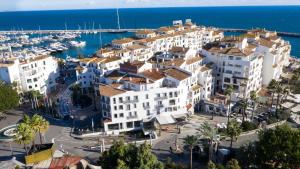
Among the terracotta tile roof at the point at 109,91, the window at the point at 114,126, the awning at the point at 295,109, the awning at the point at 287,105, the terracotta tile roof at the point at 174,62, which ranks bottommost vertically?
the window at the point at 114,126

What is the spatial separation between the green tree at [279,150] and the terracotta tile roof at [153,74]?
108 feet

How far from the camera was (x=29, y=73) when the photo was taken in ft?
340

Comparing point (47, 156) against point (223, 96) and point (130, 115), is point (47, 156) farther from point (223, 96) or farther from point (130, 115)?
point (223, 96)

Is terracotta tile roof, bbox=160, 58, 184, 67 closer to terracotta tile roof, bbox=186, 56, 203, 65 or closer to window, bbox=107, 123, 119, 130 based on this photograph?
terracotta tile roof, bbox=186, 56, 203, 65

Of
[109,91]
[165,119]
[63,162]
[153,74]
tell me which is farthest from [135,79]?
[63,162]

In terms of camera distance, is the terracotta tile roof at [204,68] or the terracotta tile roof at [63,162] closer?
the terracotta tile roof at [63,162]

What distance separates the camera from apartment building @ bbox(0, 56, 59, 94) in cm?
10062

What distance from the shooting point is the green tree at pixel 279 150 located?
52.7 m

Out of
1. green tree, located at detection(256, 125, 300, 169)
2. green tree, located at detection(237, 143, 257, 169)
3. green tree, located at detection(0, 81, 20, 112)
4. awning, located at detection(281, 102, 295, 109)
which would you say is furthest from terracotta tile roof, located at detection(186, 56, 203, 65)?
green tree, located at detection(0, 81, 20, 112)

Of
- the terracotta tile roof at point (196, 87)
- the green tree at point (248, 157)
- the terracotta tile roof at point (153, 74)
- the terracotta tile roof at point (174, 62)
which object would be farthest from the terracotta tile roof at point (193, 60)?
the green tree at point (248, 157)

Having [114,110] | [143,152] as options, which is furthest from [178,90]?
[143,152]

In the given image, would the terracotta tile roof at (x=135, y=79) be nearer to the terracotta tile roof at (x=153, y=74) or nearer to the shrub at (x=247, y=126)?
the terracotta tile roof at (x=153, y=74)

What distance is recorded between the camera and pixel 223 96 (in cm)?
9131

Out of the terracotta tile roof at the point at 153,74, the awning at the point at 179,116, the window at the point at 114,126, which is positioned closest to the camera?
the window at the point at 114,126
